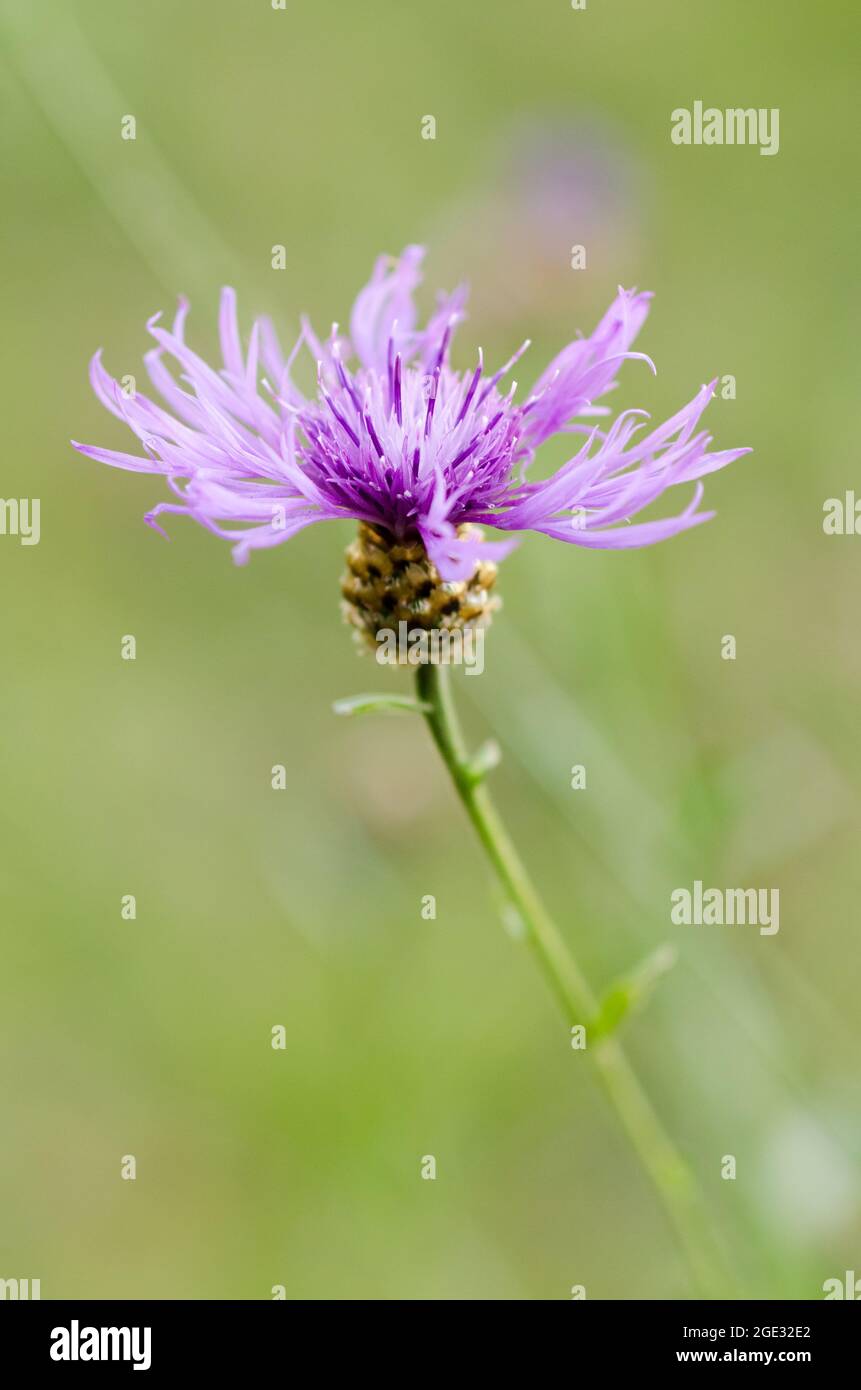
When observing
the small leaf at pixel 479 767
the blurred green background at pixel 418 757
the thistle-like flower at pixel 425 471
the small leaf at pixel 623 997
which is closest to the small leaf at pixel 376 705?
the thistle-like flower at pixel 425 471

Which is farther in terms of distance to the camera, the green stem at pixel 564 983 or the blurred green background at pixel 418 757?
the blurred green background at pixel 418 757

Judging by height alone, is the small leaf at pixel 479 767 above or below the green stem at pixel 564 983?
above

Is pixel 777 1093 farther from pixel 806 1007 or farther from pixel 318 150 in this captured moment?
pixel 318 150

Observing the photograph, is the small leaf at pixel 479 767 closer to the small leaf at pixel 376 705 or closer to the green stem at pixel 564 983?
the green stem at pixel 564 983

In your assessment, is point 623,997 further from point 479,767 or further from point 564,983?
point 479,767

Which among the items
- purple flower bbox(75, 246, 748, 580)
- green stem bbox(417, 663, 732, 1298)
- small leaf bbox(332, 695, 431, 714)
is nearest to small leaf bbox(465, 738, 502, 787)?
green stem bbox(417, 663, 732, 1298)

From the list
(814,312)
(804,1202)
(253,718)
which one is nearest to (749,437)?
(814,312)

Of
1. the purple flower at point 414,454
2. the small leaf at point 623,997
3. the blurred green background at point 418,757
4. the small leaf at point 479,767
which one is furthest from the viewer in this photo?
the blurred green background at point 418,757
